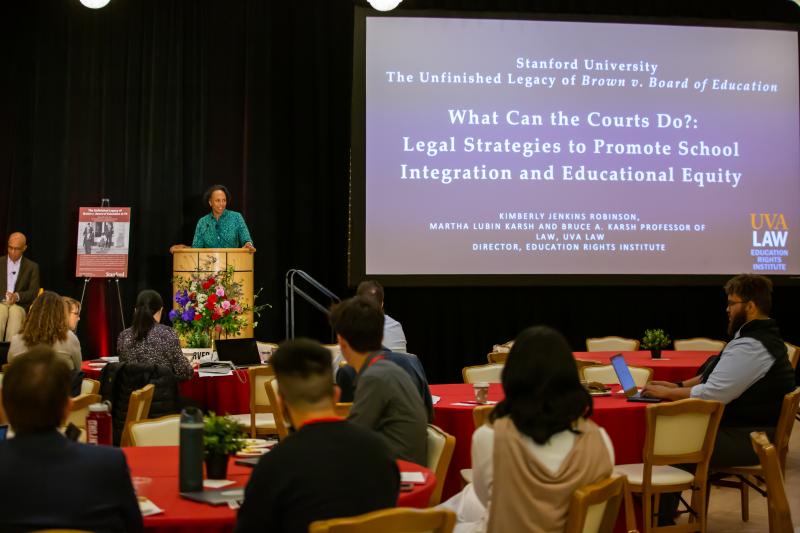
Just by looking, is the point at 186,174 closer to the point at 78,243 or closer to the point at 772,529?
the point at 78,243

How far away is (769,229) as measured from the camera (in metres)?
9.77

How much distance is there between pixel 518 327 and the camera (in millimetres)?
10547

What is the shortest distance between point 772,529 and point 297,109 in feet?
24.2

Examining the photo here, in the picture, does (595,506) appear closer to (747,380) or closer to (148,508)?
(148,508)

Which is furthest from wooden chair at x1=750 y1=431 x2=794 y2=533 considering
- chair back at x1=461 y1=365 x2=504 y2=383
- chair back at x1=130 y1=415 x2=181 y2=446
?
chair back at x1=461 y1=365 x2=504 y2=383

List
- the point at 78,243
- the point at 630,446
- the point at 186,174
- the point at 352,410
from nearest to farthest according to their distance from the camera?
the point at 352,410
the point at 630,446
the point at 78,243
the point at 186,174

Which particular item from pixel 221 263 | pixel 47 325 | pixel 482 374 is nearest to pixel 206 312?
pixel 221 263

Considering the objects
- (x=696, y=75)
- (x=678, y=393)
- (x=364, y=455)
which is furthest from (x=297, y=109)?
(x=364, y=455)

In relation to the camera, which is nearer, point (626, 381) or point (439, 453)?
point (439, 453)

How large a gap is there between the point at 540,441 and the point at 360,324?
1031 mm

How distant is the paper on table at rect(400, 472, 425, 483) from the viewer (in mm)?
3029

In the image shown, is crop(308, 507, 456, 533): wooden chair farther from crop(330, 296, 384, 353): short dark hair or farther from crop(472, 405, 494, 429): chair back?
crop(472, 405, 494, 429): chair back

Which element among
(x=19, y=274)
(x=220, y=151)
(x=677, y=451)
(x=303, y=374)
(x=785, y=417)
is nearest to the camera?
(x=303, y=374)

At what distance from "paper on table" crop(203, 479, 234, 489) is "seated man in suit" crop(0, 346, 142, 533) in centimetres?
58
